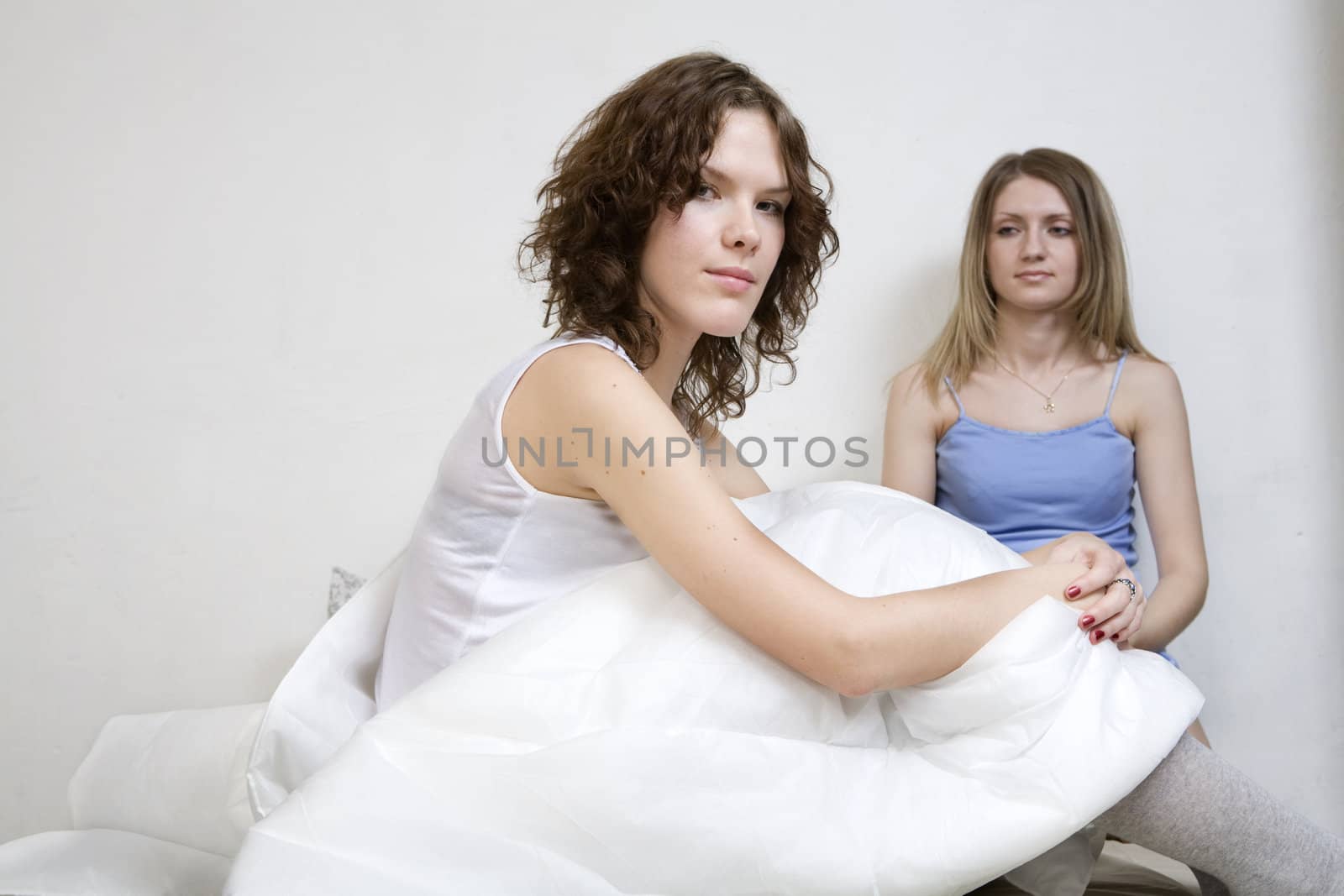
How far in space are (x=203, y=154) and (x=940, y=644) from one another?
168cm

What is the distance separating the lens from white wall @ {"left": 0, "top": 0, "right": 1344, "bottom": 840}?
1.91 m

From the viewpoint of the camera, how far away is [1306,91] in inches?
74.4

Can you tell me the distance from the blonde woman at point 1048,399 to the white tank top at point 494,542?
876mm

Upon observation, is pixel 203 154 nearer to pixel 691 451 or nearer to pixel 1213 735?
pixel 691 451

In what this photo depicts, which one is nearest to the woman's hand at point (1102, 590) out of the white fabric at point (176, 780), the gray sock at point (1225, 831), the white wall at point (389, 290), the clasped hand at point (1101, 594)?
the clasped hand at point (1101, 594)

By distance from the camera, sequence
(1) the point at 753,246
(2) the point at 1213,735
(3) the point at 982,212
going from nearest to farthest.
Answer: (1) the point at 753,246 < (3) the point at 982,212 < (2) the point at 1213,735

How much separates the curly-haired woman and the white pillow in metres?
0.07

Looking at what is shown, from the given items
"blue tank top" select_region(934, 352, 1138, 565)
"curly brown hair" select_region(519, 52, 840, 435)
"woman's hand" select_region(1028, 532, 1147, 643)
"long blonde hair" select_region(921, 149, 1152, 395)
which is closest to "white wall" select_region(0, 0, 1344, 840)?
"long blonde hair" select_region(921, 149, 1152, 395)

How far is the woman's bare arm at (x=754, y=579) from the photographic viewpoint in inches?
34.3

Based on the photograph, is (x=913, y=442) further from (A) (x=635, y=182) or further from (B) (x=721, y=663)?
(B) (x=721, y=663)

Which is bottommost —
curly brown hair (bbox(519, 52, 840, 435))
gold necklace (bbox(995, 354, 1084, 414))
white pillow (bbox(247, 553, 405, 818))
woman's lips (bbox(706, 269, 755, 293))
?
white pillow (bbox(247, 553, 405, 818))

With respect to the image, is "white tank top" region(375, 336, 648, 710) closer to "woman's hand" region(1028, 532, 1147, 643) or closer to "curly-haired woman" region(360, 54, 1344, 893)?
"curly-haired woman" region(360, 54, 1344, 893)

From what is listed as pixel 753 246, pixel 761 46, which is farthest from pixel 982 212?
pixel 753 246

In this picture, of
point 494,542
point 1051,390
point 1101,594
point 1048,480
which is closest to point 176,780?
point 494,542
